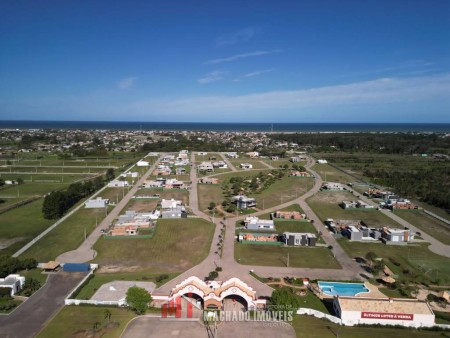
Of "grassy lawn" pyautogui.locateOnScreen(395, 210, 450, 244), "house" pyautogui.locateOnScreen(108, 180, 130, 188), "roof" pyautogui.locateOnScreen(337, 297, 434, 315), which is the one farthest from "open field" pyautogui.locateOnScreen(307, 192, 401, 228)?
"house" pyautogui.locateOnScreen(108, 180, 130, 188)

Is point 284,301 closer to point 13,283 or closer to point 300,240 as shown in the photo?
point 300,240

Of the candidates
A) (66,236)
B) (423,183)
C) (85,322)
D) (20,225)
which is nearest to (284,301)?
(85,322)

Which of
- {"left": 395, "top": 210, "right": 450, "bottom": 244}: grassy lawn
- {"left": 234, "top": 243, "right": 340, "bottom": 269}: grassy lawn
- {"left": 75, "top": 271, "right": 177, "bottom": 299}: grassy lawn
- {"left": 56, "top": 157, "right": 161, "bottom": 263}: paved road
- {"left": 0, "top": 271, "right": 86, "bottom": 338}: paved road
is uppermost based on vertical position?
{"left": 56, "top": 157, "right": 161, "bottom": 263}: paved road

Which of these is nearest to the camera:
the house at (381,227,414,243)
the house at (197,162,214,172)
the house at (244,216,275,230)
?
the house at (381,227,414,243)

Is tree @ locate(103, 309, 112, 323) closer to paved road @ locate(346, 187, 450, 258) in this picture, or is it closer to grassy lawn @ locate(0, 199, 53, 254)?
grassy lawn @ locate(0, 199, 53, 254)

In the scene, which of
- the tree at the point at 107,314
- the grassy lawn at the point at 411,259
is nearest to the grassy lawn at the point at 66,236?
the tree at the point at 107,314

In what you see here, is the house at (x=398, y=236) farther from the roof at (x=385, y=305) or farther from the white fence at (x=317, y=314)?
the white fence at (x=317, y=314)
